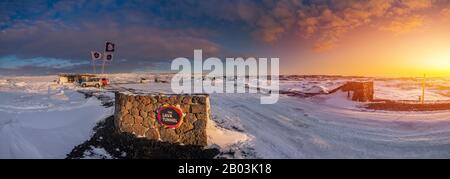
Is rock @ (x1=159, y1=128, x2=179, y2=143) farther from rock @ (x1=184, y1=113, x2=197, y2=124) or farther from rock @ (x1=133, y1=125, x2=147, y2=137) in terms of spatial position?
rock @ (x1=133, y1=125, x2=147, y2=137)

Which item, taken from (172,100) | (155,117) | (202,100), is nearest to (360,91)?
(202,100)

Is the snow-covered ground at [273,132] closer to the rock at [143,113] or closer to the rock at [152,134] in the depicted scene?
the rock at [152,134]

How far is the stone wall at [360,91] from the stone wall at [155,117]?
56.2 ft

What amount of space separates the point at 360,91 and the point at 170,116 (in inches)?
729

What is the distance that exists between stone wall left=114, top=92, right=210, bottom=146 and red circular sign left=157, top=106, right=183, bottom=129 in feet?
0.39

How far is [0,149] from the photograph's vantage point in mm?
12109

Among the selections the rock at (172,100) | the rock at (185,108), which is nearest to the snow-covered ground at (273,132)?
the rock at (185,108)

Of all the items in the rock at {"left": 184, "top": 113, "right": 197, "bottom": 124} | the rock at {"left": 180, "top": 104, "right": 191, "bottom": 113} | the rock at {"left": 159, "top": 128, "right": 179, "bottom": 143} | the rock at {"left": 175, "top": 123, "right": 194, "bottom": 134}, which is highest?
the rock at {"left": 180, "top": 104, "right": 191, "bottom": 113}

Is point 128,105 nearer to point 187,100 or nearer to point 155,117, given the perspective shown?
point 155,117

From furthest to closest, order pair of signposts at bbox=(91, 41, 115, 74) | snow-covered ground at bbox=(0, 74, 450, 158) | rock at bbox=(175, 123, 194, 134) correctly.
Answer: pair of signposts at bbox=(91, 41, 115, 74), rock at bbox=(175, 123, 194, 134), snow-covered ground at bbox=(0, 74, 450, 158)

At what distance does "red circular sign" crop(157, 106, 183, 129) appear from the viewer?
1081cm

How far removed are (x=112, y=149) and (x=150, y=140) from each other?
1340mm

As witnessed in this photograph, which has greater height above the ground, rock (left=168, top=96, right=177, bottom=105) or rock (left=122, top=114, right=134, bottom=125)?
rock (left=168, top=96, right=177, bottom=105)

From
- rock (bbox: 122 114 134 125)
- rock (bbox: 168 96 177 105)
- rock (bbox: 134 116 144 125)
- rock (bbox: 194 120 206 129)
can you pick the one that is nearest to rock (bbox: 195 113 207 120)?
rock (bbox: 194 120 206 129)
